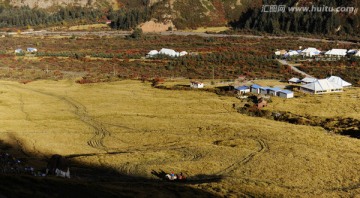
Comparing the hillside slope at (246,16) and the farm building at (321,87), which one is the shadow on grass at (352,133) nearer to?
the farm building at (321,87)

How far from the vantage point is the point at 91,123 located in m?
38.4

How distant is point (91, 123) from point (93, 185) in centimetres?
1933

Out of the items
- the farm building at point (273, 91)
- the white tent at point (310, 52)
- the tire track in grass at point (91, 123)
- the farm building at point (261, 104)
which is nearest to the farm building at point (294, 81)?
the farm building at point (273, 91)

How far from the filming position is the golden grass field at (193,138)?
25328 mm

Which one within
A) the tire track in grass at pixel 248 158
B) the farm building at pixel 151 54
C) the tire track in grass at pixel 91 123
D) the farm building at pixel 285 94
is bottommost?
the tire track in grass at pixel 248 158

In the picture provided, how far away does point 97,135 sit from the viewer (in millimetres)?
34656

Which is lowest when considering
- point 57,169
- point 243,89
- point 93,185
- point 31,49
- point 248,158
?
point 248,158

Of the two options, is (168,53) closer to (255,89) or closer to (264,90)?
(255,89)

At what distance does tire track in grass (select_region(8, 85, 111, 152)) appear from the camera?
105ft

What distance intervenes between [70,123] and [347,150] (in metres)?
24.5

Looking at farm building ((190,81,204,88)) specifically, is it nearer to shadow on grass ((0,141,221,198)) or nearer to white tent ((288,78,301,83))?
white tent ((288,78,301,83))

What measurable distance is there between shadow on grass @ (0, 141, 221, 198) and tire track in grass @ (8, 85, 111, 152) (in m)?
5.74

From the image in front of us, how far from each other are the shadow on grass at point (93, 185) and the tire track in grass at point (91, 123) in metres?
5.74

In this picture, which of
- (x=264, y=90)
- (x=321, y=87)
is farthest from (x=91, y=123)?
(x=321, y=87)
